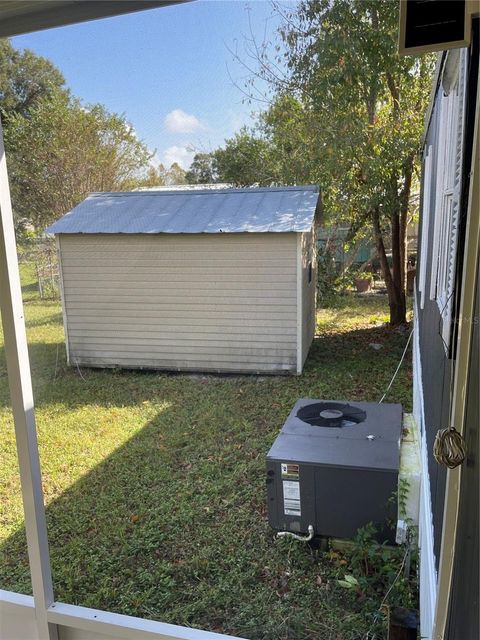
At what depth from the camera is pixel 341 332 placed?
2.37 m

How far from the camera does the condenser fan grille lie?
195 centimetres

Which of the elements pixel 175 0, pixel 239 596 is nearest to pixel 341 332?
pixel 239 596

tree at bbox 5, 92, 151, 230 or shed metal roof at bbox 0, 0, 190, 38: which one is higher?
shed metal roof at bbox 0, 0, 190, 38

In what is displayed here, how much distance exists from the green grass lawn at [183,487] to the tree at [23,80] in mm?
381

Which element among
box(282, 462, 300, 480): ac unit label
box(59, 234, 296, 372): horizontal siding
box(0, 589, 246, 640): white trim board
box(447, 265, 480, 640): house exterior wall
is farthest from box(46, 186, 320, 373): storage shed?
box(447, 265, 480, 640): house exterior wall

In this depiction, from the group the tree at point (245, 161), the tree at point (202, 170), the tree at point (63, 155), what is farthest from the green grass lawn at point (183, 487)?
the tree at point (245, 161)

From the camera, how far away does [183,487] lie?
2.23 m

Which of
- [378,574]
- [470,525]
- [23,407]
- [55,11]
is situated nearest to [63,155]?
[55,11]

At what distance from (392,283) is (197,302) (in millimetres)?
1079

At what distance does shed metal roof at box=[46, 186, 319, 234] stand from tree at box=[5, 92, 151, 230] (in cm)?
9

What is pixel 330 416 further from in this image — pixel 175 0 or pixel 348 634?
pixel 175 0

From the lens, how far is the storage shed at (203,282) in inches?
77.9

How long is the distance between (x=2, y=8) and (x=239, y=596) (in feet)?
5.63

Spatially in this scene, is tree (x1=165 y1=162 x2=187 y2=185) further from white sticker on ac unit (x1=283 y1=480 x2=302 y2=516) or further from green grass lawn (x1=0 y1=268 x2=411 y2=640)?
white sticker on ac unit (x1=283 y1=480 x2=302 y2=516)
